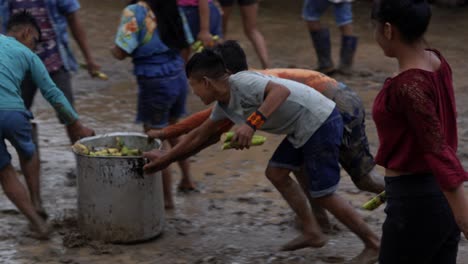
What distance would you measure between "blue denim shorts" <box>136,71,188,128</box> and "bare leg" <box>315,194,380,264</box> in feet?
4.81

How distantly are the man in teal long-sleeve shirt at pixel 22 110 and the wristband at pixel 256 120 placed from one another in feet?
4.63

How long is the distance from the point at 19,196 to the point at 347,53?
485cm

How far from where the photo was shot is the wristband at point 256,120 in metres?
4.17

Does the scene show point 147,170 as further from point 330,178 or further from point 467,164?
point 467,164

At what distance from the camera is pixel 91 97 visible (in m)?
8.62

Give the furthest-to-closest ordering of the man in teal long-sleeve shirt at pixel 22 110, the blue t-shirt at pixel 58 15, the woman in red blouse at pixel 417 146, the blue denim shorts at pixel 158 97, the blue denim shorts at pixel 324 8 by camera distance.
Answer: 1. the blue denim shorts at pixel 324 8
2. the blue t-shirt at pixel 58 15
3. the blue denim shorts at pixel 158 97
4. the man in teal long-sleeve shirt at pixel 22 110
5. the woman in red blouse at pixel 417 146

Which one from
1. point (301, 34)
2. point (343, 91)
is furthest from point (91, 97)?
point (343, 91)

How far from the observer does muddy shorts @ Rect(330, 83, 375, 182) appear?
4.80 m

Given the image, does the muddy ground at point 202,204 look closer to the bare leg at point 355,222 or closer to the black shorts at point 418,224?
the bare leg at point 355,222

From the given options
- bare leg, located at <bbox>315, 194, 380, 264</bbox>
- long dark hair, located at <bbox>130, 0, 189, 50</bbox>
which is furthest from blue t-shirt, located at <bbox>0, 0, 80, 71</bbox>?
bare leg, located at <bbox>315, 194, 380, 264</bbox>

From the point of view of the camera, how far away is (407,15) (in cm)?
287

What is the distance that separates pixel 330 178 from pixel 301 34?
270 inches

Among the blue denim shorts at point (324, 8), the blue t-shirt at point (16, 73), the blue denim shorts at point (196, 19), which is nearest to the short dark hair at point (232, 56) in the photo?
the blue t-shirt at point (16, 73)

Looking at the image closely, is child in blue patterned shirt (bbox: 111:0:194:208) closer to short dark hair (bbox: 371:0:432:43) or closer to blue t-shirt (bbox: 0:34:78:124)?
blue t-shirt (bbox: 0:34:78:124)
